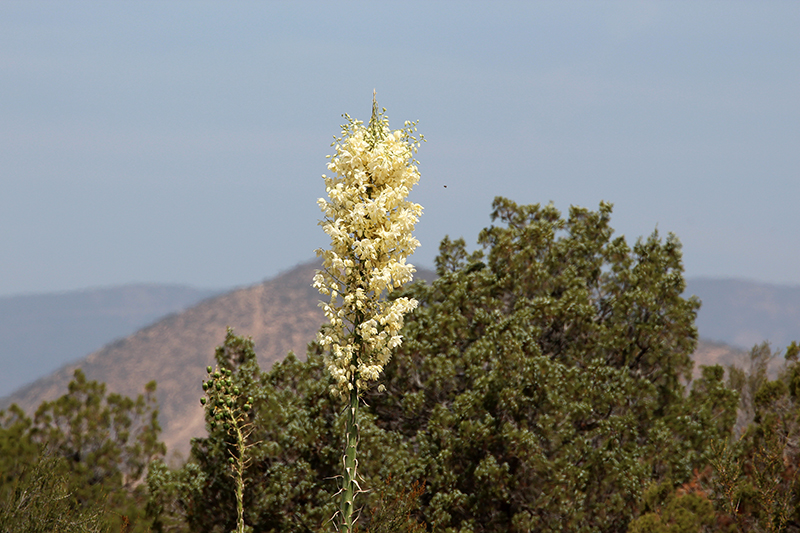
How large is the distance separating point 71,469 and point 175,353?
64.3m

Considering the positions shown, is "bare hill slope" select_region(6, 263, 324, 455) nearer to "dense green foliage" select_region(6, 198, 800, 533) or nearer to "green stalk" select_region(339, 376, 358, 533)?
"dense green foliage" select_region(6, 198, 800, 533)

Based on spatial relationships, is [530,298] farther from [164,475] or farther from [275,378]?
[164,475]

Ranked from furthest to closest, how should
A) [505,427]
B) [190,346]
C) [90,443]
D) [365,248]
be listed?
[190,346] → [90,443] → [505,427] → [365,248]

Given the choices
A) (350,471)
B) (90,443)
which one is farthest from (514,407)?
(90,443)

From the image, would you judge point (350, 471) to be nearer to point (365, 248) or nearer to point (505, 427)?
point (365, 248)

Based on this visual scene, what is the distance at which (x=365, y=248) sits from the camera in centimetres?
694

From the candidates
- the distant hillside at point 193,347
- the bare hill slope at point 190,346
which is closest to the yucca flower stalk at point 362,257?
Result: the distant hillside at point 193,347

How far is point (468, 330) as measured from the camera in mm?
14836

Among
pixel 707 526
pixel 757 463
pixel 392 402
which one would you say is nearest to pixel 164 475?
pixel 392 402

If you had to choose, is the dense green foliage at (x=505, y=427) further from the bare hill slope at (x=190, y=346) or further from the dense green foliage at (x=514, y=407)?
the bare hill slope at (x=190, y=346)

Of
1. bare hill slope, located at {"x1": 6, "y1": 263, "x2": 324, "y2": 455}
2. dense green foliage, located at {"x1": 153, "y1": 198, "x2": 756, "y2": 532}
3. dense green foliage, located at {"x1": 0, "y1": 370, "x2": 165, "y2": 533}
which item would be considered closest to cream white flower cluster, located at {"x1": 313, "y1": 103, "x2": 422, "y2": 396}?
dense green foliage, located at {"x1": 153, "y1": 198, "x2": 756, "y2": 532}

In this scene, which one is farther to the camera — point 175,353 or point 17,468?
point 175,353

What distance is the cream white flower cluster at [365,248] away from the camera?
23.1 feet

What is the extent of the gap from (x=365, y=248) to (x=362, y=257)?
103mm
